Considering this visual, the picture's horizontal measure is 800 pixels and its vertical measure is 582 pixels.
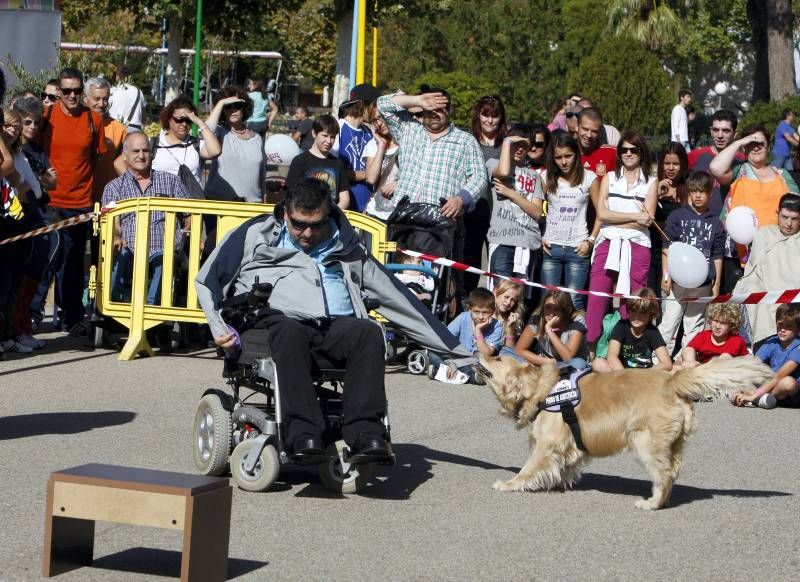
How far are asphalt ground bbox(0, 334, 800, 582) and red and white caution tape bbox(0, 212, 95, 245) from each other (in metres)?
1.53

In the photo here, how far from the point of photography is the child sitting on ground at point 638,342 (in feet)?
37.7

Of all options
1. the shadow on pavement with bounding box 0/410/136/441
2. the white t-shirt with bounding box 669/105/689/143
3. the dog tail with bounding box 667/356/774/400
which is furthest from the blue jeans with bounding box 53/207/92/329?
the white t-shirt with bounding box 669/105/689/143

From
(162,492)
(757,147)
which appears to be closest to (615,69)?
(757,147)

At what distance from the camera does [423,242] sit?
1218 cm

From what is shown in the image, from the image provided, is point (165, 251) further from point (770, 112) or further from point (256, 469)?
point (770, 112)

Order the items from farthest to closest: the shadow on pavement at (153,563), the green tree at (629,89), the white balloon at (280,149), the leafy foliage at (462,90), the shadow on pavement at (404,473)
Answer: the leafy foliage at (462,90) < the green tree at (629,89) < the white balloon at (280,149) < the shadow on pavement at (404,473) < the shadow on pavement at (153,563)

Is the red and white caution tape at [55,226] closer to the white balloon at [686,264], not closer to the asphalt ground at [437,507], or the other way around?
the asphalt ground at [437,507]

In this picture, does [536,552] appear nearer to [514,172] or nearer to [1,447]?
[1,447]

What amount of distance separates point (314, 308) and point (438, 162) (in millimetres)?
4775

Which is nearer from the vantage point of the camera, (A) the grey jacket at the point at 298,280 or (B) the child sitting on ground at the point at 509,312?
(A) the grey jacket at the point at 298,280

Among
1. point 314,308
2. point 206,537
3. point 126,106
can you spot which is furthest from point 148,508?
point 126,106

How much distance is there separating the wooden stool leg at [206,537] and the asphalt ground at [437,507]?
226 millimetres

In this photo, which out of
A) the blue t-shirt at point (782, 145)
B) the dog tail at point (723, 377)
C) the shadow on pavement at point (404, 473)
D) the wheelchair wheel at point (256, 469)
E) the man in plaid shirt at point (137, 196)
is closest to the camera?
the dog tail at point (723, 377)

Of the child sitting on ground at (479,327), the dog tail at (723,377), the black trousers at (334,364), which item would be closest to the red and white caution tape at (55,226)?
the child sitting on ground at (479,327)
